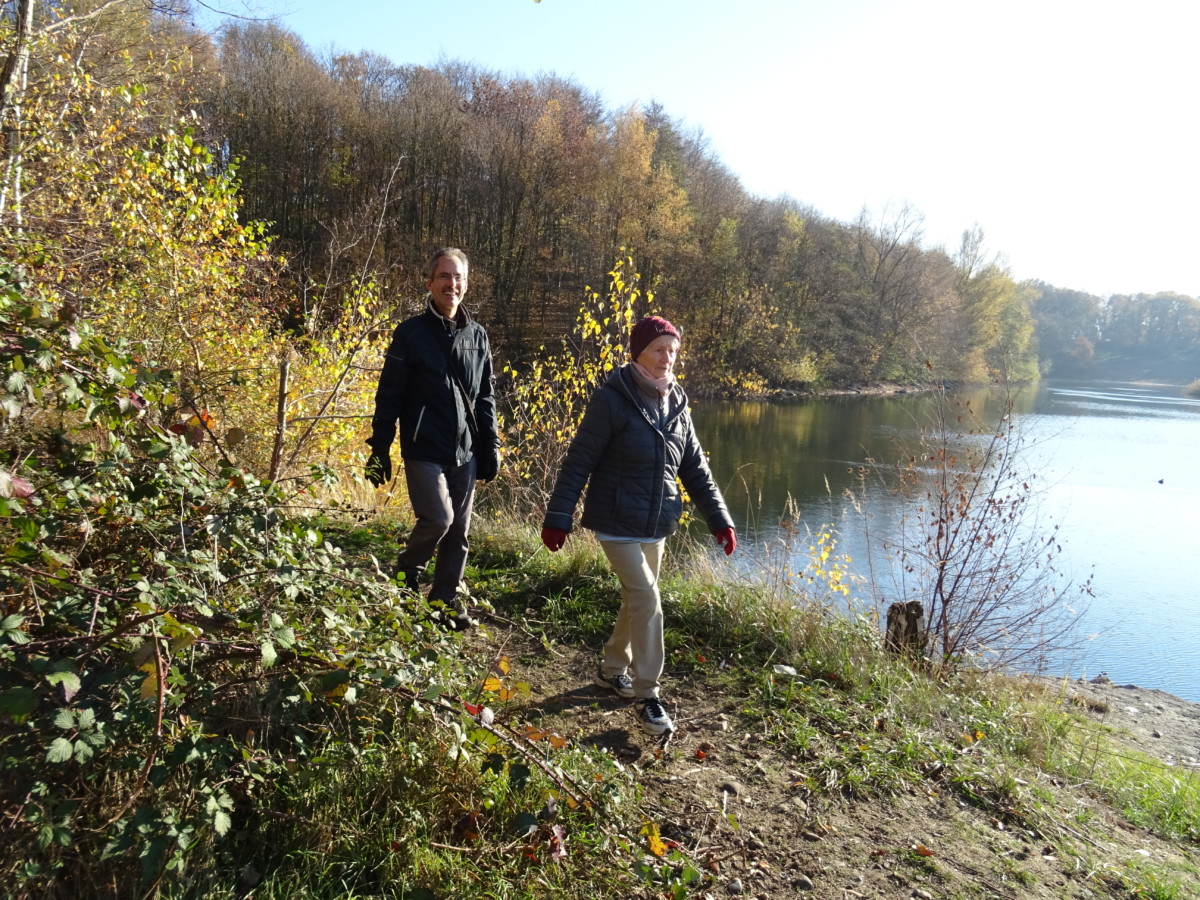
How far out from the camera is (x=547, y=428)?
7773 millimetres

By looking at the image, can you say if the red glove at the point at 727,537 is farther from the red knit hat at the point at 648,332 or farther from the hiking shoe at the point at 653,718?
the red knit hat at the point at 648,332

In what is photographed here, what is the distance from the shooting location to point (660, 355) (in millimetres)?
3338

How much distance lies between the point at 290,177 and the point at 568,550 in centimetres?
2732

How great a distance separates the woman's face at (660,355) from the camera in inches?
131

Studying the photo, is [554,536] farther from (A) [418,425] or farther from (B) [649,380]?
(A) [418,425]

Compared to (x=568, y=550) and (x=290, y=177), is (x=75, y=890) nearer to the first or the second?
(x=568, y=550)

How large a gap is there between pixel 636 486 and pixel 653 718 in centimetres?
102

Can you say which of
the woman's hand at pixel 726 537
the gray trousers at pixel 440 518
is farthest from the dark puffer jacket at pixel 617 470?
the gray trousers at pixel 440 518

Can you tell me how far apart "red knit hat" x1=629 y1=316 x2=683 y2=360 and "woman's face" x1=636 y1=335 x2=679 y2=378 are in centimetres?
2

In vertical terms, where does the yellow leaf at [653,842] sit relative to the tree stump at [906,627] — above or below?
above

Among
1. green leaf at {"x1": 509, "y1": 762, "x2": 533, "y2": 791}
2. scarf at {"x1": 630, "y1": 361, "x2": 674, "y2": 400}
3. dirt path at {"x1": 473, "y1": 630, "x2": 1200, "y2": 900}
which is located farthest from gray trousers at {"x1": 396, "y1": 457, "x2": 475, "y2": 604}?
green leaf at {"x1": 509, "y1": 762, "x2": 533, "y2": 791}

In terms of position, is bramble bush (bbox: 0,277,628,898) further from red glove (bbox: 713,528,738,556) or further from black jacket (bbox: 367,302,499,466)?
red glove (bbox: 713,528,738,556)

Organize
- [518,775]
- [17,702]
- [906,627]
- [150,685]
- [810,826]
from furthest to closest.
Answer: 1. [906,627]
2. [810,826]
3. [518,775]
4. [150,685]
5. [17,702]

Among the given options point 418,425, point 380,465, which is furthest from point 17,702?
point 418,425
